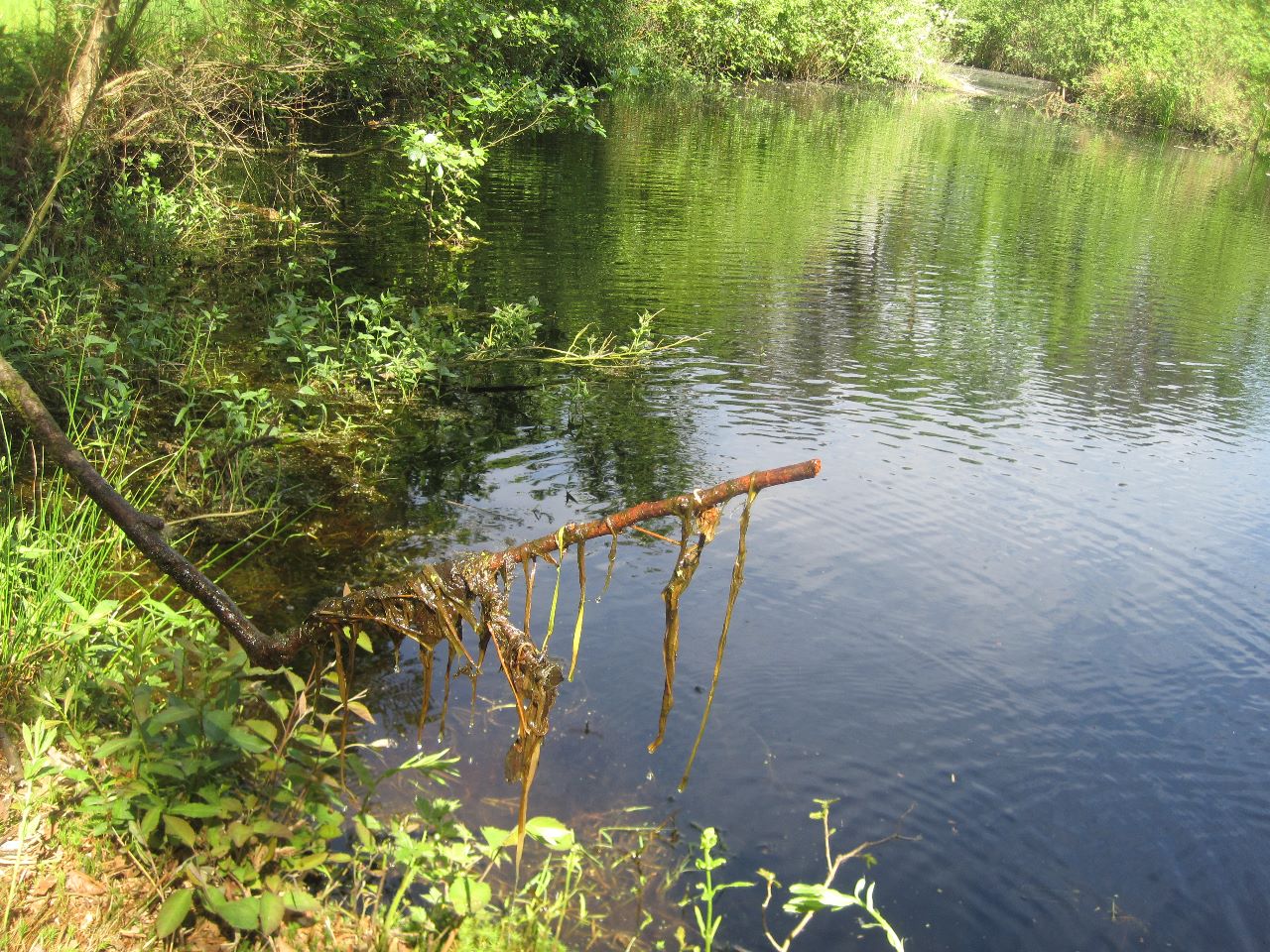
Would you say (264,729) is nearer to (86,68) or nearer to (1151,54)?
(86,68)

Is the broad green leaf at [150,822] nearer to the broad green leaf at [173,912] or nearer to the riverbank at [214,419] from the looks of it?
the riverbank at [214,419]

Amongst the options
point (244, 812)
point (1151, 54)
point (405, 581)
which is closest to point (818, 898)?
point (405, 581)

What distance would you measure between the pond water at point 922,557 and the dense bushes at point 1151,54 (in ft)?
84.0

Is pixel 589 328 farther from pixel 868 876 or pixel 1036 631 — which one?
pixel 868 876

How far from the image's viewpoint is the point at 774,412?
29.0 feet

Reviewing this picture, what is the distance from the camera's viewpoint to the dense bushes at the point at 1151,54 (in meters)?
36.2

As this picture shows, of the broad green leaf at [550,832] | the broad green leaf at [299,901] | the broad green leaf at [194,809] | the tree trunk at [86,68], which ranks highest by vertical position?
the tree trunk at [86,68]

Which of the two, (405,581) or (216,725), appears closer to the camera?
(405,581)

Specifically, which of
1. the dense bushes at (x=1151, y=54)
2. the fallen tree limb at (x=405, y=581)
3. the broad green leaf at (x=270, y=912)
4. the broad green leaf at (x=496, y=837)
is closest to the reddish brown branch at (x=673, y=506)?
the fallen tree limb at (x=405, y=581)

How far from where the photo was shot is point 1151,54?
4084 centimetres

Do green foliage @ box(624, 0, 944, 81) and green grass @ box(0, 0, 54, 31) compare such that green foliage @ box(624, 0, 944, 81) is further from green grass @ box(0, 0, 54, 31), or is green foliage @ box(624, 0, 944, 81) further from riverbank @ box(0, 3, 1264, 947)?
green grass @ box(0, 0, 54, 31)

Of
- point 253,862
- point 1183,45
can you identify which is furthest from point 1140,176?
point 253,862

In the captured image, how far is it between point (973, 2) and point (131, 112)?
51708 mm

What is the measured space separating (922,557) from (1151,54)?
135 ft
